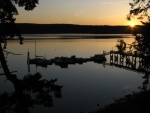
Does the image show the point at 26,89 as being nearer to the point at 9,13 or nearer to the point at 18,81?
the point at 18,81

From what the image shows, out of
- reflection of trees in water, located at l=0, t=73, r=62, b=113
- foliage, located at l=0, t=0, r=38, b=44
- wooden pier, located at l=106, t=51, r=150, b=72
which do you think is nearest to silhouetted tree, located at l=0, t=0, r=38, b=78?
foliage, located at l=0, t=0, r=38, b=44

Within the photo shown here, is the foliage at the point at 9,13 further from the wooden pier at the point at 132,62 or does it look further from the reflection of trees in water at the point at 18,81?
the wooden pier at the point at 132,62

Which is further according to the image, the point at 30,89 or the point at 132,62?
the point at 132,62

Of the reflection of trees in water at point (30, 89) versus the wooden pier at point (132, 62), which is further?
the wooden pier at point (132, 62)

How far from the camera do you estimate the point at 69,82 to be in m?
49.3

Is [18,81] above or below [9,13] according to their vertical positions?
below

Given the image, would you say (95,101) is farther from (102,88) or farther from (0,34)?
(0,34)

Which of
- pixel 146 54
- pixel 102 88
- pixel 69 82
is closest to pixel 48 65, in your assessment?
pixel 69 82

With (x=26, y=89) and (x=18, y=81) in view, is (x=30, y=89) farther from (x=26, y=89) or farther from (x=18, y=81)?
(x=18, y=81)

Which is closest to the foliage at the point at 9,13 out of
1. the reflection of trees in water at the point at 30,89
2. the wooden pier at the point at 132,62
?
the reflection of trees in water at the point at 30,89

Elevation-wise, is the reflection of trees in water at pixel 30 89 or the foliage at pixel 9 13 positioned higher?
the foliage at pixel 9 13

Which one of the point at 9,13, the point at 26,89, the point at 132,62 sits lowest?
the point at 132,62

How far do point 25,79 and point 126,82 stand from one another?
43.0 m

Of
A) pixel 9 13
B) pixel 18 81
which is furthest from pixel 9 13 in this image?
pixel 18 81
